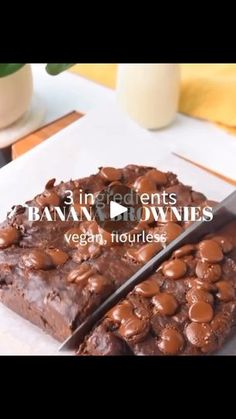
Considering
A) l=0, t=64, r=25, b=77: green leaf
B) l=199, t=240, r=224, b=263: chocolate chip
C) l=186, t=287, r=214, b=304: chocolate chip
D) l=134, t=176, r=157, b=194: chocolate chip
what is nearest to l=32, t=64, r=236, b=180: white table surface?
l=0, t=64, r=25, b=77: green leaf

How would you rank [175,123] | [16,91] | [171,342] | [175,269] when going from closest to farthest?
[171,342]
[175,269]
[16,91]
[175,123]

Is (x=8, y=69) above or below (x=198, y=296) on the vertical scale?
above

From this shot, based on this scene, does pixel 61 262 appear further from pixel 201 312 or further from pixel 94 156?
pixel 94 156

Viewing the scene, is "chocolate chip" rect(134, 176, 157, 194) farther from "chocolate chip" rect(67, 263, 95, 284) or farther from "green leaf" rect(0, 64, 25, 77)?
"green leaf" rect(0, 64, 25, 77)

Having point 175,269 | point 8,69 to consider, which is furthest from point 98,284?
point 8,69

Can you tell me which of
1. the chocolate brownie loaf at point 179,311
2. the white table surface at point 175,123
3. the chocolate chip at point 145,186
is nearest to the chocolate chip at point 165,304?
the chocolate brownie loaf at point 179,311

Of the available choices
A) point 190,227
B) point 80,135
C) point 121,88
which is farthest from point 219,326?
point 121,88
